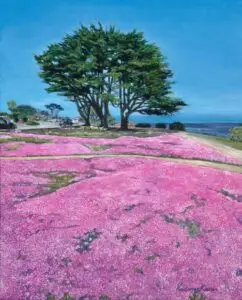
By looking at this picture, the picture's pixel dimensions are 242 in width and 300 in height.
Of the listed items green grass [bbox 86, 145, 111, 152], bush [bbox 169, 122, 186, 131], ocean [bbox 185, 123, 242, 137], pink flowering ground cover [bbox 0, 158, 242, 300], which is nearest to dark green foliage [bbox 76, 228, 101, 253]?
pink flowering ground cover [bbox 0, 158, 242, 300]

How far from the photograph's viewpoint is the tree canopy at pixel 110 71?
42.2 m

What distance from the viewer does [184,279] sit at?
8836 mm

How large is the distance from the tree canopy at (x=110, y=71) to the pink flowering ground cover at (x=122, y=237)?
95.3 feet

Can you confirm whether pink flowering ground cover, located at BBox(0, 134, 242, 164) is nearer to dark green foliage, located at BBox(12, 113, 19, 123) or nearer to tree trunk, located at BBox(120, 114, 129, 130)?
tree trunk, located at BBox(120, 114, 129, 130)

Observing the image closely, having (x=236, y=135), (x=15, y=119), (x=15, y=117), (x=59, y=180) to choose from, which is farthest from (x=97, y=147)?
(x=15, y=117)

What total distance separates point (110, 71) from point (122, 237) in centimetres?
3461

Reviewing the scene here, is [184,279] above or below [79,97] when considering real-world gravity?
below

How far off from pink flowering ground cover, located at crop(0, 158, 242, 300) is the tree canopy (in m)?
29.1

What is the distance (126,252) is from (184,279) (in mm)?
1601

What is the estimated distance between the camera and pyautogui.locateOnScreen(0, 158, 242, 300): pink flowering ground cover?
A: 8656 millimetres

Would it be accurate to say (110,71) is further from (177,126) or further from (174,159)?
(174,159)

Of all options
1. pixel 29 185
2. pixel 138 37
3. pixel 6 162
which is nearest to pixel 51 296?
pixel 29 185

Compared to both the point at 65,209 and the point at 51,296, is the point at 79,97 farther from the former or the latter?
the point at 51,296

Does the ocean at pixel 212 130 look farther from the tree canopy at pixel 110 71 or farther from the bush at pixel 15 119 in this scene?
the bush at pixel 15 119
